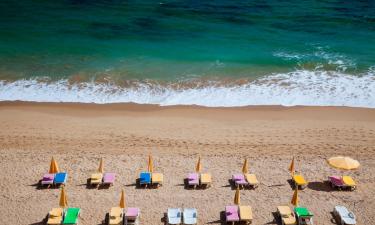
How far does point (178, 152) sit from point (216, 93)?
23.5 feet

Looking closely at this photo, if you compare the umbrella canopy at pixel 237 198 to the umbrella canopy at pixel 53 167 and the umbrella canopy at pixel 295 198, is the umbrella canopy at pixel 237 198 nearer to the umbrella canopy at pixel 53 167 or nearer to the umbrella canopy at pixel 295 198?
the umbrella canopy at pixel 295 198

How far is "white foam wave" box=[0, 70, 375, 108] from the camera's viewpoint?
24750mm

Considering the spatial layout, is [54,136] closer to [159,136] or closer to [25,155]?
[25,155]

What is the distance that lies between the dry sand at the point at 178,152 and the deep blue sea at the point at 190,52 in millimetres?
1925

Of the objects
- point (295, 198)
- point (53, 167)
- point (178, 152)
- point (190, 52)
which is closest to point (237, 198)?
point (295, 198)

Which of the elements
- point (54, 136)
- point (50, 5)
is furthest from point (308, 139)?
point (50, 5)

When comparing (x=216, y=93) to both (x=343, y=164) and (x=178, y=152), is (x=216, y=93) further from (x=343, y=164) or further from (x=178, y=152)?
(x=343, y=164)

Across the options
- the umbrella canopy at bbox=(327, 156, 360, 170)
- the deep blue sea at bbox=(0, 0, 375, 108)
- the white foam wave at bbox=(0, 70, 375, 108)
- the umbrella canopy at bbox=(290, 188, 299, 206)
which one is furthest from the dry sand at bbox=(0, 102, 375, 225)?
the deep blue sea at bbox=(0, 0, 375, 108)

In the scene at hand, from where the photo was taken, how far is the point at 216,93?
1015 inches

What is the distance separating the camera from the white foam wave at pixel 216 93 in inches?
974

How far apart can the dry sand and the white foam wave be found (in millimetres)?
948

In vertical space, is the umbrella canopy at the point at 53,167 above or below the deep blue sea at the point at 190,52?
below

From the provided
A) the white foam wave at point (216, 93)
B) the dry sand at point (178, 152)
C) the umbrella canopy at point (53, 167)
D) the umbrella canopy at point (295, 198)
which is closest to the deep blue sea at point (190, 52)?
the white foam wave at point (216, 93)

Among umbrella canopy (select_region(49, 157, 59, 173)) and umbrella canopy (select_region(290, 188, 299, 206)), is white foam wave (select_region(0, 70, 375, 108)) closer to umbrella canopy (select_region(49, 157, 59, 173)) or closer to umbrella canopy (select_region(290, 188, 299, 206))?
umbrella canopy (select_region(49, 157, 59, 173))
